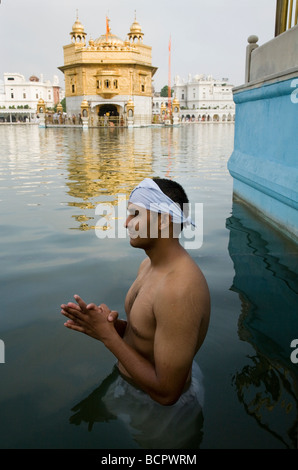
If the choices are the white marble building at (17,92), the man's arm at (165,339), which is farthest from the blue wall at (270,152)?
the white marble building at (17,92)

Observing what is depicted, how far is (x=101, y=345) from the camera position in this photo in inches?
108

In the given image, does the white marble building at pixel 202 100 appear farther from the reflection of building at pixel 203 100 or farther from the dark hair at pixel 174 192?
the dark hair at pixel 174 192

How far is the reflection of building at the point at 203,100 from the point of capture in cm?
9812

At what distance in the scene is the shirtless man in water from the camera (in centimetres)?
164

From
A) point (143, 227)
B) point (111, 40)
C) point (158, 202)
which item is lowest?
point (143, 227)

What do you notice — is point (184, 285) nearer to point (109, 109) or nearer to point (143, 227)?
point (143, 227)

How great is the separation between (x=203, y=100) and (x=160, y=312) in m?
111

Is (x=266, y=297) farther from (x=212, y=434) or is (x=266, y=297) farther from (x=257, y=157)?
(x=257, y=157)

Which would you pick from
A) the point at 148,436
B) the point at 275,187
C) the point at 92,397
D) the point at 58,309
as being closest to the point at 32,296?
the point at 58,309

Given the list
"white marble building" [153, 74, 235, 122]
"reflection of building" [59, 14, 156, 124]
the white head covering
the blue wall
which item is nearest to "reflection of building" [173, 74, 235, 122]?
"white marble building" [153, 74, 235, 122]

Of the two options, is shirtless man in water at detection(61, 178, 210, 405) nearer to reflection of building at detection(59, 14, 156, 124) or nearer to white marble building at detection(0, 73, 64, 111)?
reflection of building at detection(59, 14, 156, 124)

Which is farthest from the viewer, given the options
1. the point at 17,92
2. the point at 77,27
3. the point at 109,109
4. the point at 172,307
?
the point at 17,92

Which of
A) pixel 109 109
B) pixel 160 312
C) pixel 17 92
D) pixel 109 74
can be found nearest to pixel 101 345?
pixel 160 312

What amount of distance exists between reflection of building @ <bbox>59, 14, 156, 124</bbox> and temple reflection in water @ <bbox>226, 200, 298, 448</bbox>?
49313mm
